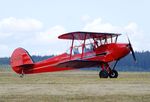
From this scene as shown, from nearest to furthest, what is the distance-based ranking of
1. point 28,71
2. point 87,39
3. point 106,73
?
point 106,73
point 87,39
point 28,71

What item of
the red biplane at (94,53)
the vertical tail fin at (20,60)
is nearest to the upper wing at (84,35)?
the red biplane at (94,53)

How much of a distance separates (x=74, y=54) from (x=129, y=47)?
4.44 meters

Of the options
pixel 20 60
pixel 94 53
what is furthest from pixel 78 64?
pixel 20 60

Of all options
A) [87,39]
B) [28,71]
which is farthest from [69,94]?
Result: [28,71]

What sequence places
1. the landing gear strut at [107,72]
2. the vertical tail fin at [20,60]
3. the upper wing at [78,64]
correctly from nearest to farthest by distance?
the landing gear strut at [107,72] → the upper wing at [78,64] → the vertical tail fin at [20,60]

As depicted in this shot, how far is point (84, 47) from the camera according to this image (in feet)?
122

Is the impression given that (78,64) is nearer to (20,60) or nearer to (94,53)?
(94,53)

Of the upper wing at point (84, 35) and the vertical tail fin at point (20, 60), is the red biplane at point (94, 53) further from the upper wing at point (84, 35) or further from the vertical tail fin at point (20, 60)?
the vertical tail fin at point (20, 60)

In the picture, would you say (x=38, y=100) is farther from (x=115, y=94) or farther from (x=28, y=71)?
(x=28, y=71)

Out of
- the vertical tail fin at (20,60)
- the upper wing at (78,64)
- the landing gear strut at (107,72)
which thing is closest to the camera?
the landing gear strut at (107,72)

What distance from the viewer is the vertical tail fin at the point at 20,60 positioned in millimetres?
41781

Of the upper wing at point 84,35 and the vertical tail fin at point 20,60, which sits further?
the vertical tail fin at point 20,60

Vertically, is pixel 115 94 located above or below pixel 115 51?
below

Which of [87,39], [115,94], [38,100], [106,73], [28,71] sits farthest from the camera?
[28,71]
